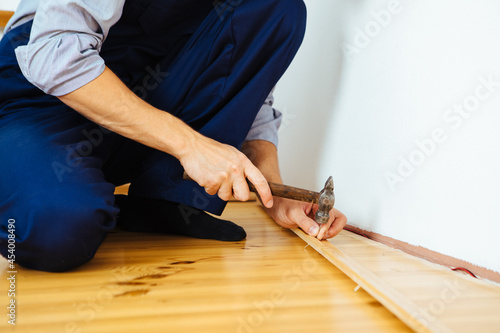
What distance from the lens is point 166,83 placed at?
1214mm

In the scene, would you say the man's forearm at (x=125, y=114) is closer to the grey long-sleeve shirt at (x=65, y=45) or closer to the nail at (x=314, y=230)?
the grey long-sleeve shirt at (x=65, y=45)

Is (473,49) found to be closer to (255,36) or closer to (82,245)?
(255,36)

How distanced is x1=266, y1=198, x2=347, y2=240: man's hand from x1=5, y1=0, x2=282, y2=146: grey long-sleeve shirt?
676 mm

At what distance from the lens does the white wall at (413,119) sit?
0.92 m

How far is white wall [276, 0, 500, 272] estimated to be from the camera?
3.01 feet

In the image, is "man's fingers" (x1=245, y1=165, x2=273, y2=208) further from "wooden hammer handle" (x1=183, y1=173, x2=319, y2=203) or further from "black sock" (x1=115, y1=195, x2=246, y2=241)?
"black sock" (x1=115, y1=195, x2=246, y2=241)

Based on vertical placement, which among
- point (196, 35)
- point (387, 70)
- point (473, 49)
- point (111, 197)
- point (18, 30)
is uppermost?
point (473, 49)

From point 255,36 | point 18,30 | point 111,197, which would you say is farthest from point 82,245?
point 255,36

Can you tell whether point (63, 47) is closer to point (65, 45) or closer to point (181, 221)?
point (65, 45)

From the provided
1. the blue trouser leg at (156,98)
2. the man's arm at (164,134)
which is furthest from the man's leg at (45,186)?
the man's arm at (164,134)

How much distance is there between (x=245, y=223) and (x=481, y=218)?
764 millimetres

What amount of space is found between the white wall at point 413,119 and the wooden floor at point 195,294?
0.30 metres

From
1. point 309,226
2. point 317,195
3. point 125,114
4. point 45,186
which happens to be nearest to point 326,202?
point 317,195

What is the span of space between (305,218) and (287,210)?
90mm
